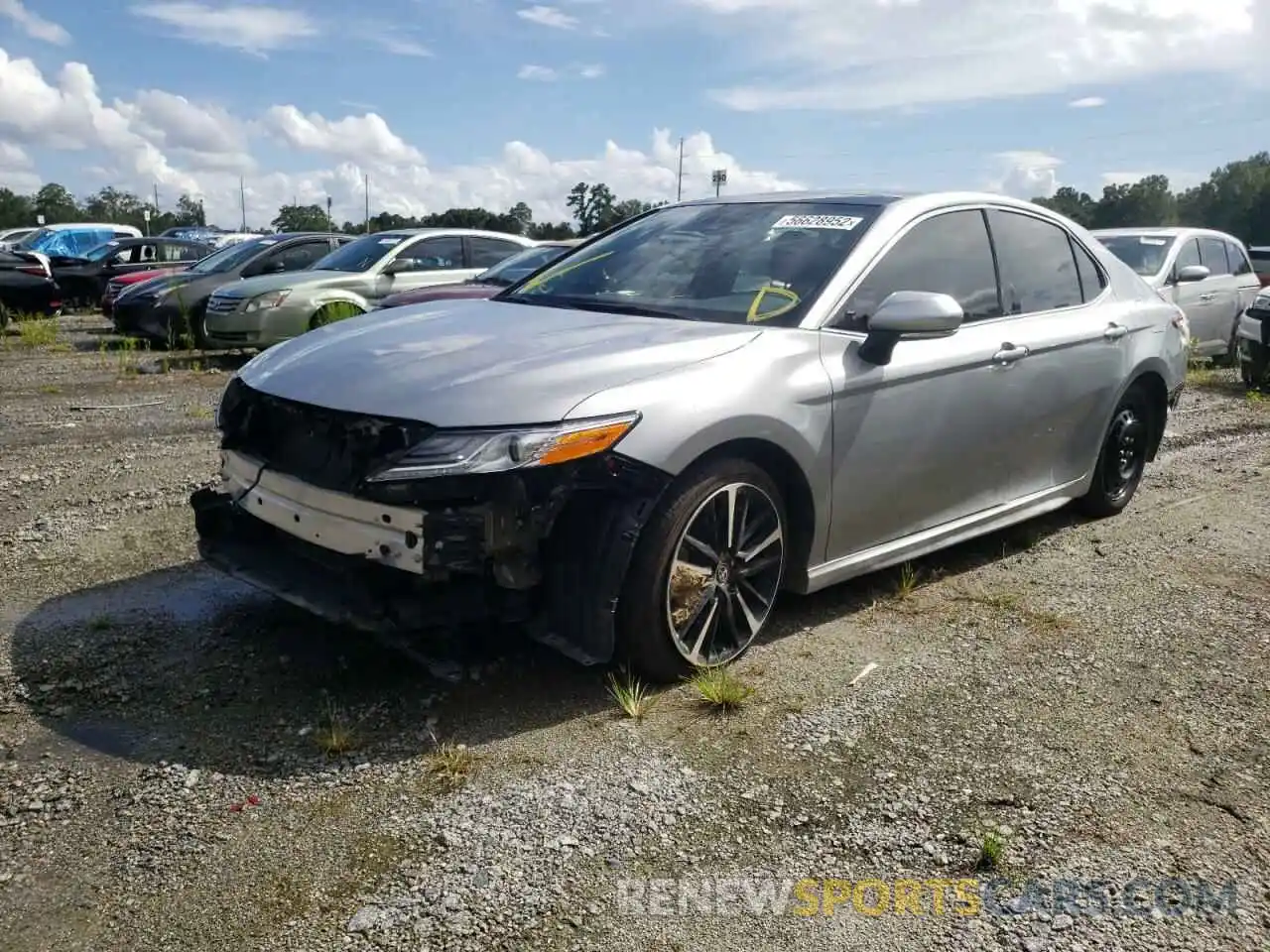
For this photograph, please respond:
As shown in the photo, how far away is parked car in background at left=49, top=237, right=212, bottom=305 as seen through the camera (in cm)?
2044

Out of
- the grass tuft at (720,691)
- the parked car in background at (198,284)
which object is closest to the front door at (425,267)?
the parked car in background at (198,284)

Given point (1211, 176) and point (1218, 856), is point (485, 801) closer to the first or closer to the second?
point (1218, 856)

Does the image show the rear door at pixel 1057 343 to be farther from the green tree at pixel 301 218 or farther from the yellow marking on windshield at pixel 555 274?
the green tree at pixel 301 218

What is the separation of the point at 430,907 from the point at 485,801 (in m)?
0.45

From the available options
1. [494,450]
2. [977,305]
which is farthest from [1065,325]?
[494,450]

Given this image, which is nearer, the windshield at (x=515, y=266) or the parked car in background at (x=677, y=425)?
the parked car in background at (x=677, y=425)

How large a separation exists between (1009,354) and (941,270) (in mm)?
476

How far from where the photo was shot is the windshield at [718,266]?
404cm

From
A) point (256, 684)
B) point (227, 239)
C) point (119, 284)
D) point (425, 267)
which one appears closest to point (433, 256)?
point (425, 267)

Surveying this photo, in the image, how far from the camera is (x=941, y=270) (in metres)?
4.45

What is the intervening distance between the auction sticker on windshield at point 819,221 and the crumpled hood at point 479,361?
0.74 m

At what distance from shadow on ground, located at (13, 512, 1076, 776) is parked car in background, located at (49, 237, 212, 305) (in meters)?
18.0

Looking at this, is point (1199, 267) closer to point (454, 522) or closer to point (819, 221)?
point (819, 221)

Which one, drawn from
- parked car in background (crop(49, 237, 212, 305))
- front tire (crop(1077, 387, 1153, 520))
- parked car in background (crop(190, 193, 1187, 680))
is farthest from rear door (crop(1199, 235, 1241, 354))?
parked car in background (crop(49, 237, 212, 305))
